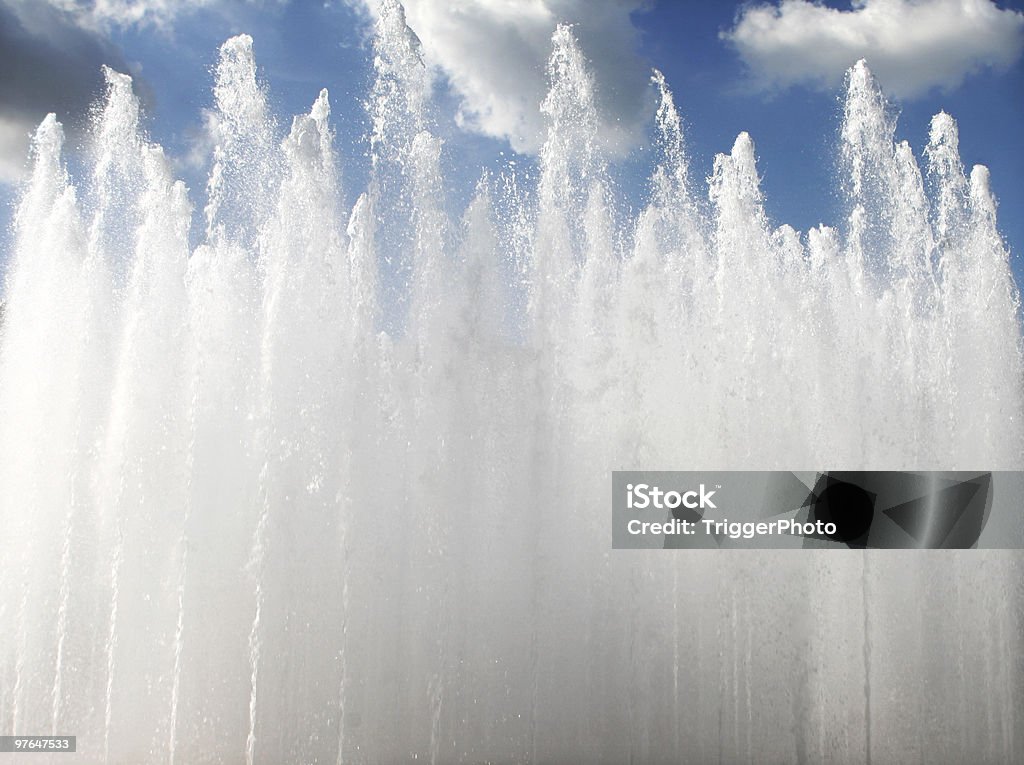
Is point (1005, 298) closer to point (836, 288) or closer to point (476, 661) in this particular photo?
point (836, 288)

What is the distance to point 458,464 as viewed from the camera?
471 inches

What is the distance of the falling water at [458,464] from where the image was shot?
1055 centimetres

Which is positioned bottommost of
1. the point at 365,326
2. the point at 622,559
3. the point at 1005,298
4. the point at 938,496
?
the point at 622,559

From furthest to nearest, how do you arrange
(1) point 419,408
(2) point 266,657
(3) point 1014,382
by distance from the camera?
(3) point 1014,382, (1) point 419,408, (2) point 266,657

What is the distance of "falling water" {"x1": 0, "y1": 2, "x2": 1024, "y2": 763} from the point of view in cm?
1055

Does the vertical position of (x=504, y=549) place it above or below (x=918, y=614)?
above

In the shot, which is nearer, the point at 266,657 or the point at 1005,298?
the point at 266,657

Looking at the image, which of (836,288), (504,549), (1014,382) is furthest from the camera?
(836,288)

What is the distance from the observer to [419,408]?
12211 mm

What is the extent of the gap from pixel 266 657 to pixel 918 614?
26.3 feet

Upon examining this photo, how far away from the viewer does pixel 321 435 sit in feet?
37.7

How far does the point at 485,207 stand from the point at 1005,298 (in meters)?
8.28

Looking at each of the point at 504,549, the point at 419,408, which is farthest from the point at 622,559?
the point at 419,408

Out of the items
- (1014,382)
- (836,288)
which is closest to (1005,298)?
(1014,382)
